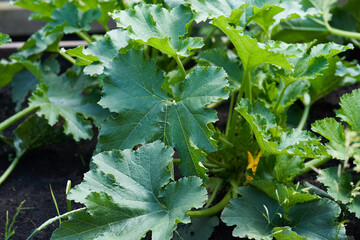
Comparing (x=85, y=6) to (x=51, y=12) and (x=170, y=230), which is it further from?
(x=170, y=230)

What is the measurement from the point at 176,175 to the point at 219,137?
11.8 inches

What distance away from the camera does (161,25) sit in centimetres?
166

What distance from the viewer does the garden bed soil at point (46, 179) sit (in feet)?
5.71

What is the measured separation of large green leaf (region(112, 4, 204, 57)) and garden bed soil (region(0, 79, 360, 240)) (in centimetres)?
67

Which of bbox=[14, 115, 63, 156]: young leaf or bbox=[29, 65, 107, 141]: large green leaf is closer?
bbox=[29, 65, 107, 141]: large green leaf

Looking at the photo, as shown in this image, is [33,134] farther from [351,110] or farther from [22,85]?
[351,110]

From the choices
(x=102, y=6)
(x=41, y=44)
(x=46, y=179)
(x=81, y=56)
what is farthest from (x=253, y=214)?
(x=41, y=44)

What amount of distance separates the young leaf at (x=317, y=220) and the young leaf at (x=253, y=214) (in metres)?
0.05

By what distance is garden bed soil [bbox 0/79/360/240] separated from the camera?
1741 millimetres

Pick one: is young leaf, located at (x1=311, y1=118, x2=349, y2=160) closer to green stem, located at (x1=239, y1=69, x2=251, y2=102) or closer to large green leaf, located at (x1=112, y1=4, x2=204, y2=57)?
green stem, located at (x1=239, y1=69, x2=251, y2=102)

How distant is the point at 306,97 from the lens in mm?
2180

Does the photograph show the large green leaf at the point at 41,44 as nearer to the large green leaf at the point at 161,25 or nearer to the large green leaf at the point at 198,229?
the large green leaf at the point at 161,25

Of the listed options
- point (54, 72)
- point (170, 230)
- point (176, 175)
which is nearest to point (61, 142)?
point (54, 72)

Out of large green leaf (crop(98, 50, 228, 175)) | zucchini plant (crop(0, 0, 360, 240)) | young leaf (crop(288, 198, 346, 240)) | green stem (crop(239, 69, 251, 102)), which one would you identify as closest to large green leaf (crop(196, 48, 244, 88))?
zucchini plant (crop(0, 0, 360, 240))
